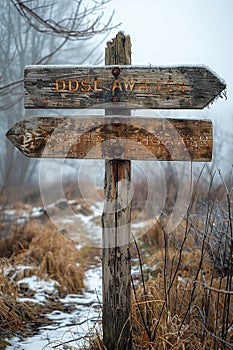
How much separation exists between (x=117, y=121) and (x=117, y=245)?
739 mm

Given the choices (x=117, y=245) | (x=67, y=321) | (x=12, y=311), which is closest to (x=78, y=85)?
(x=117, y=245)

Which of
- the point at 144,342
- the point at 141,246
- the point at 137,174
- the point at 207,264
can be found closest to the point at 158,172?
the point at 137,174

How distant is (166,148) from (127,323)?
1.11m

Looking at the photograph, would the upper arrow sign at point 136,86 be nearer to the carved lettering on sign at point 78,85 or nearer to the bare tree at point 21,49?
the carved lettering on sign at point 78,85

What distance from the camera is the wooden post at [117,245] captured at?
2.60m

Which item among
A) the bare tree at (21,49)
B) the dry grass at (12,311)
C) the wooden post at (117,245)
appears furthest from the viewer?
the bare tree at (21,49)

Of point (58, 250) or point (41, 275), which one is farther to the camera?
point (58, 250)

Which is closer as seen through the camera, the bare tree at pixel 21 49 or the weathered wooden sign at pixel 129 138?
the weathered wooden sign at pixel 129 138

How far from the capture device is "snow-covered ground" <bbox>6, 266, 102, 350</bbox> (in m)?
3.10

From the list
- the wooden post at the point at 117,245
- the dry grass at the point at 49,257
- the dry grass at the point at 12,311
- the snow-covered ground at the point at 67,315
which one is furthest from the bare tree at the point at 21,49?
the wooden post at the point at 117,245

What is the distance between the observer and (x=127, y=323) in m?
2.71

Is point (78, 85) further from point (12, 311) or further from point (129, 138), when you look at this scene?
point (12, 311)

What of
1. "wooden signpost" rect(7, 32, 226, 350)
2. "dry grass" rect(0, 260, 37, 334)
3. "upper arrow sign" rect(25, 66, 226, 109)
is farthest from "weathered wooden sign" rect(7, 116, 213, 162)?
"dry grass" rect(0, 260, 37, 334)

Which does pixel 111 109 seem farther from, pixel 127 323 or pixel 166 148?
pixel 127 323
